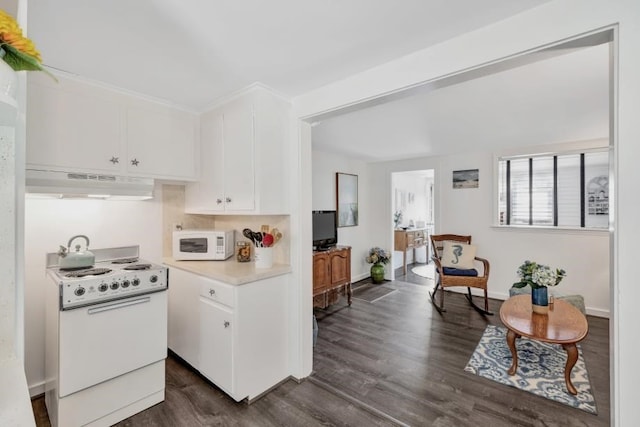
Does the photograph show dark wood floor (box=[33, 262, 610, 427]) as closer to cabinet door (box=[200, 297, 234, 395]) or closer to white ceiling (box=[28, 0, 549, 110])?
cabinet door (box=[200, 297, 234, 395])

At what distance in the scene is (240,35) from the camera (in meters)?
1.49

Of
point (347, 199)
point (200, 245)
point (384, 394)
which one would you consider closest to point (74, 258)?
point (200, 245)

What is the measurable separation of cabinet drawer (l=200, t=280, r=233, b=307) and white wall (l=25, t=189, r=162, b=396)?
3.01ft

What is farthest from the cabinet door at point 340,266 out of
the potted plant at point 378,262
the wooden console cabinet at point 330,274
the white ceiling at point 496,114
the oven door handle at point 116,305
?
the oven door handle at point 116,305

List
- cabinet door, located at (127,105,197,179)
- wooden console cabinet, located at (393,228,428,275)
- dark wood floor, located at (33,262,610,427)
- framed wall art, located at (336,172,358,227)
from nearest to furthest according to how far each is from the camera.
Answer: dark wood floor, located at (33,262,610,427), cabinet door, located at (127,105,197,179), framed wall art, located at (336,172,358,227), wooden console cabinet, located at (393,228,428,275)

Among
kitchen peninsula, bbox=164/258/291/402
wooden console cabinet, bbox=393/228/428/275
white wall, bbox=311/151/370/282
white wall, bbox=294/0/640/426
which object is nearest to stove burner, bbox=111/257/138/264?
kitchen peninsula, bbox=164/258/291/402

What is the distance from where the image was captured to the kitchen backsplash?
8.11 ft

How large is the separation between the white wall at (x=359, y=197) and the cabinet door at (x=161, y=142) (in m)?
1.95

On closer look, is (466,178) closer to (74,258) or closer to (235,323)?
(235,323)

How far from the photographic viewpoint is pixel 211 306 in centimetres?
212

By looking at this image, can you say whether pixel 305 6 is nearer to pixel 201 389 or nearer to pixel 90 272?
pixel 90 272

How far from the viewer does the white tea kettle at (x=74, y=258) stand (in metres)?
2.05
